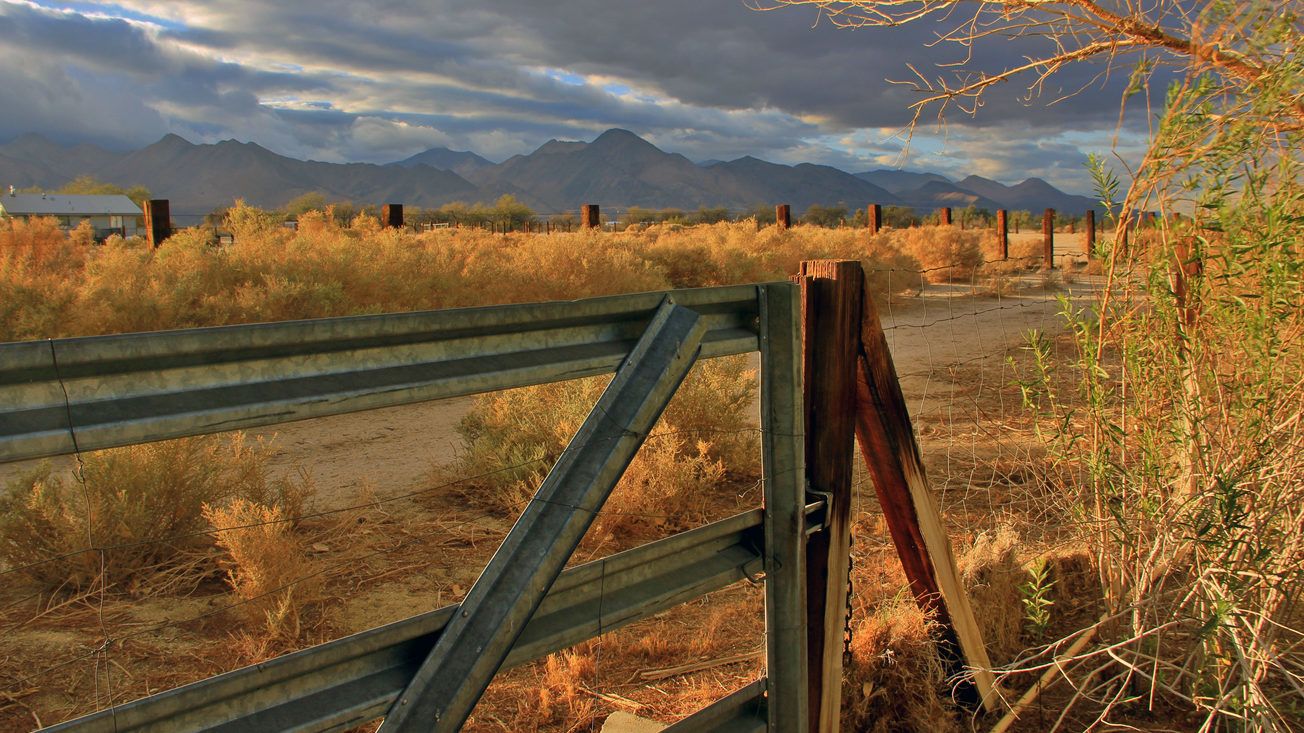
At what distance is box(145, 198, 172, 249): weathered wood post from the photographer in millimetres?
15273

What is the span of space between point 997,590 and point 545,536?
121 inches

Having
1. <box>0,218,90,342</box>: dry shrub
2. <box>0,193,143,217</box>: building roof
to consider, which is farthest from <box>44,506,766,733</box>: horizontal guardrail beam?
<box>0,193,143,217</box>: building roof

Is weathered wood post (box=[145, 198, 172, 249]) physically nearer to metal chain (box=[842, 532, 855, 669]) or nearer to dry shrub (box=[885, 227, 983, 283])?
metal chain (box=[842, 532, 855, 669])

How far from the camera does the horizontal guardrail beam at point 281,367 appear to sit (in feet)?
4.84

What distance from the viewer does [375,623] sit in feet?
15.6

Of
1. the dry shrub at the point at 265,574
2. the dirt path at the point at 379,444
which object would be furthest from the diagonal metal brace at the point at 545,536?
the dirt path at the point at 379,444

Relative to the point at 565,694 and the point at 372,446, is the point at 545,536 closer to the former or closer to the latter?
the point at 565,694

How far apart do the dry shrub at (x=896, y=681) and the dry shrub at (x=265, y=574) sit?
2.49 metres

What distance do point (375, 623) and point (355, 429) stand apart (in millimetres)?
4201

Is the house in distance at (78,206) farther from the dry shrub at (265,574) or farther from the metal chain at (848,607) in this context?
the metal chain at (848,607)

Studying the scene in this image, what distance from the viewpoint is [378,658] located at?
6.00ft

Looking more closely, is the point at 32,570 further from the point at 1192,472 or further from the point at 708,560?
the point at 1192,472

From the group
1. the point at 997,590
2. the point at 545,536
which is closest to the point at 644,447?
the point at 997,590

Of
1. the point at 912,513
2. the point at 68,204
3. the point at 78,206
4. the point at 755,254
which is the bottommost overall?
the point at 912,513
